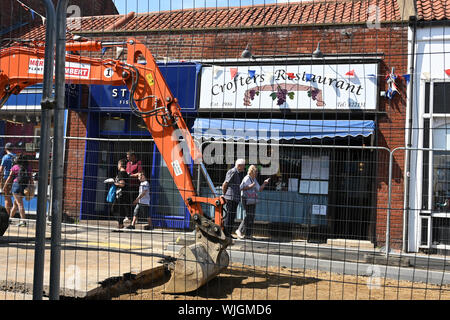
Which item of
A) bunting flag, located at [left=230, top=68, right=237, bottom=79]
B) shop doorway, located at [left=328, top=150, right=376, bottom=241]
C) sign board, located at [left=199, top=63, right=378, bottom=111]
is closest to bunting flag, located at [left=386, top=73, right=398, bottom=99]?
sign board, located at [left=199, top=63, right=378, bottom=111]

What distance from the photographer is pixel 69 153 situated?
30.9ft

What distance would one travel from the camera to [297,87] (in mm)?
10750

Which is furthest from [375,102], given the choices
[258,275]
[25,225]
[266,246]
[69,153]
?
[25,225]

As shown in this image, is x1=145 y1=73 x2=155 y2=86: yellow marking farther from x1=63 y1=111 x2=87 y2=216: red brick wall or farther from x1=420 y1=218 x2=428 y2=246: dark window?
x1=420 y1=218 x2=428 y2=246: dark window

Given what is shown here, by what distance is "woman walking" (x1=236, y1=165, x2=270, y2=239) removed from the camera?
26.1 feet

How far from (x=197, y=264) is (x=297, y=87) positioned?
245 inches

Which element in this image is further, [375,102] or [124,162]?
[375,102]

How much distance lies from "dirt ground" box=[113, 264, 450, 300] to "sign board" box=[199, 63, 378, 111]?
479 cm

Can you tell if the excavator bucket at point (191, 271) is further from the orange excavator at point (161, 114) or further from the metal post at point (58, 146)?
the metal post at point (58, 146)

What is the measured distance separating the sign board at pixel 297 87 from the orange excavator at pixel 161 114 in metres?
3.54

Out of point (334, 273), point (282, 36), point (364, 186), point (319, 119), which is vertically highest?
point (282, 36)

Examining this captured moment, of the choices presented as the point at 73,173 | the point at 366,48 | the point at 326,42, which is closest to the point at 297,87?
the point at 326,42

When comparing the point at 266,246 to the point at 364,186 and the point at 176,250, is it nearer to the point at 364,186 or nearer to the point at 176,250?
the point at 176,250

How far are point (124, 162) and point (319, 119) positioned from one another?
4.78m
